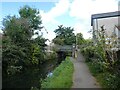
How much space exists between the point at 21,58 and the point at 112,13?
43.2 ft

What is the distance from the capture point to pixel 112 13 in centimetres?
3016

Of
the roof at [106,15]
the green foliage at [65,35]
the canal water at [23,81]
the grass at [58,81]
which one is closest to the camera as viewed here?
the grass at [58,81]

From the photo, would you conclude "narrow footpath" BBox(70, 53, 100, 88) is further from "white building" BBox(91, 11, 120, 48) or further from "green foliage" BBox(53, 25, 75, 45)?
"green foliage" BBox(53, 25, 75, 45)

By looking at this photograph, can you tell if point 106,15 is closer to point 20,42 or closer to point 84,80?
point 20,42

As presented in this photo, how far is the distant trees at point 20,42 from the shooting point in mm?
27361

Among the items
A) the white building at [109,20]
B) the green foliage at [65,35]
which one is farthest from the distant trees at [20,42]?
the green foliage at [65,35]

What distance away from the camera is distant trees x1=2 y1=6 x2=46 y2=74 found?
Answer: 2736 centimetres

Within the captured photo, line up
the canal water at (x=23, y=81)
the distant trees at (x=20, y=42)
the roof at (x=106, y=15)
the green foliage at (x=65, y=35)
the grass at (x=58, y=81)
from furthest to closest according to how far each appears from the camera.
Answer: the green foliage at (x=65, y=35)
the roof at (x=106, y=15)
the distant trees at (x=20, y=42)
the canal water at (x=23, y=81)
the grass at (x=58, y=81)

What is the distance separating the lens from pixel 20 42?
113 feet

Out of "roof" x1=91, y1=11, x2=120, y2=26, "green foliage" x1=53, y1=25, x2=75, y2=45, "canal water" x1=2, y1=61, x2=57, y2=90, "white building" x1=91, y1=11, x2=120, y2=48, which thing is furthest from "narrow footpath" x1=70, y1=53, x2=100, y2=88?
"green foliage" x1=53, y1=25, x2=75, y2=45

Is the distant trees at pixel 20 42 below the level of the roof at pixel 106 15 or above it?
below

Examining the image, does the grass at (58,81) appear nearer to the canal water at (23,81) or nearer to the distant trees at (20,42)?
the canal water at (23,81)

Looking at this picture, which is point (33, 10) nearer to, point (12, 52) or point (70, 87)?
point (12, 52)

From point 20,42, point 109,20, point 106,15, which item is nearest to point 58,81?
point 109,20
